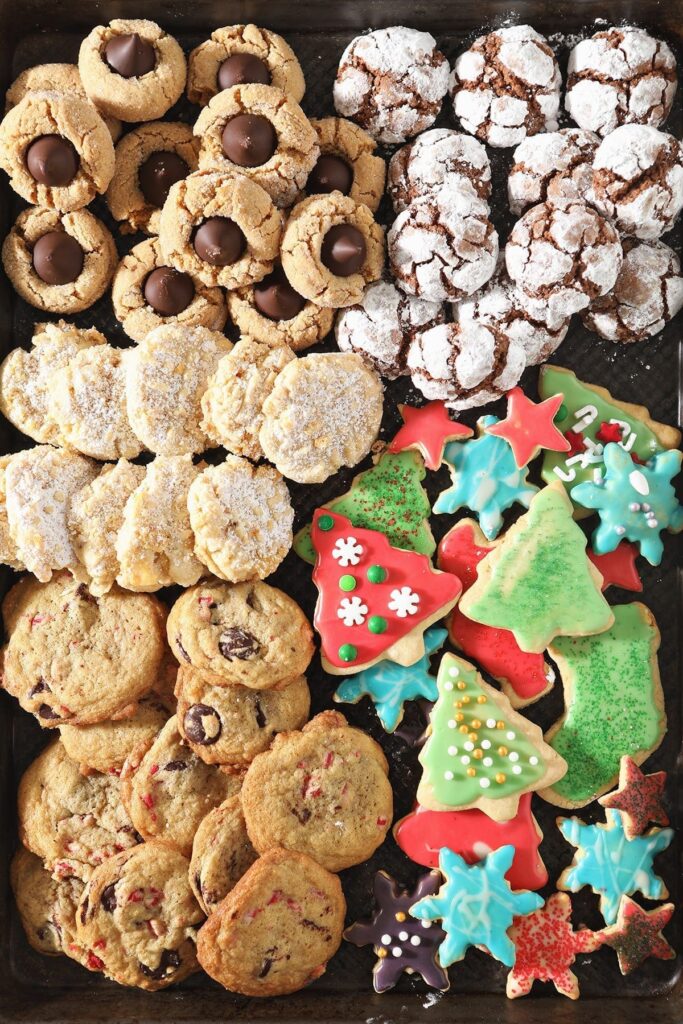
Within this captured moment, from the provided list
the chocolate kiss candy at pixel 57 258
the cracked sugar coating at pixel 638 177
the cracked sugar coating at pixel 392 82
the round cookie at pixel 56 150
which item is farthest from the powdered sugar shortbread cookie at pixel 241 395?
the cracked sugar coating at pixel 638 177

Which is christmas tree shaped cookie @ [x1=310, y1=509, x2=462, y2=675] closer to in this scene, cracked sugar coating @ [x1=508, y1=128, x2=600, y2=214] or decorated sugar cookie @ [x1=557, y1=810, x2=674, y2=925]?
decorated sugar cookie @ [x1=557, y1=810, x2=674, y2=925]

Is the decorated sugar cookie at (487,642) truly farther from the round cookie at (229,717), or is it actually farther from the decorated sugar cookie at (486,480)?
the round cookie at (229,717)

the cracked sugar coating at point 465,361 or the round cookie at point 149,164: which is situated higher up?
the round cookie at point 149,164

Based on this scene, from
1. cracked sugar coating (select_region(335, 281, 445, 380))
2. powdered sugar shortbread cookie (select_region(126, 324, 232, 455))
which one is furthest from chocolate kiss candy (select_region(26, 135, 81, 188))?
cracked sugar coating (select_region(335, 281, 445, 380))

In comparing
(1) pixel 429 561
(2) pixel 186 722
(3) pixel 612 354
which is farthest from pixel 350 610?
(3) pixel 612 354

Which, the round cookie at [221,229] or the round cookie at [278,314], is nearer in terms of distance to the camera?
the round cookie at [221,229]

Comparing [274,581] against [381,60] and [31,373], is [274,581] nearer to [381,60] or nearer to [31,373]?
[31,373]

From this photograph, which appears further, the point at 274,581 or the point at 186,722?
the point at 274,581

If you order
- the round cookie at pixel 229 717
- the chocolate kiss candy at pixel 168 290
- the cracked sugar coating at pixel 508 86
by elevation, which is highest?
the cracked sugar coating at pixel 508 86
